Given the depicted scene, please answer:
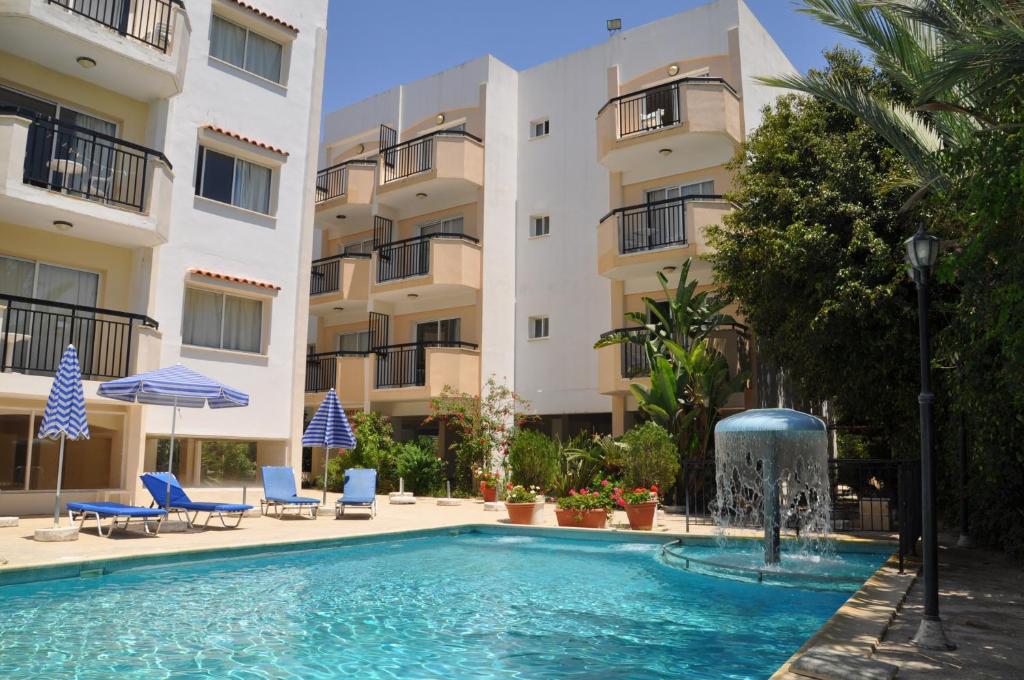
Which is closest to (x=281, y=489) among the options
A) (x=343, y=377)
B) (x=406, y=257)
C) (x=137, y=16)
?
(x=343, y=377)

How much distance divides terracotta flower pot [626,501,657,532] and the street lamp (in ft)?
25.8

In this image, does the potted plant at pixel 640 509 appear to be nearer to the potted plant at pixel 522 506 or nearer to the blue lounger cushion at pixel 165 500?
the potted plant at pixel 522 506

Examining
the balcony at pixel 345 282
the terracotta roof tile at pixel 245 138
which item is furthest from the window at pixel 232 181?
the balcony at pixel 345 282

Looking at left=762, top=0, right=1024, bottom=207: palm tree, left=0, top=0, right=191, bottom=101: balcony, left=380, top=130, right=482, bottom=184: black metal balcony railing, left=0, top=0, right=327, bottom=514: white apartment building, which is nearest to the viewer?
left=762, top=0, right=1024, bottom=207: palm tree

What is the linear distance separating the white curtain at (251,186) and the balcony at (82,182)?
2.37m

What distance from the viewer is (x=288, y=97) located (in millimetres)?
19938

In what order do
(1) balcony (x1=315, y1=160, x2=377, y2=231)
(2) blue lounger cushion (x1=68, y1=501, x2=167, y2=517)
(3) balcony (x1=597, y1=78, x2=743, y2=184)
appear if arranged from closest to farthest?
(2) blue lounger cushion (x1=68, y1=501, x2=167, y2=517) → (3) balcony (x1=597, y1=78, x2=743, y2=184) → (1) balcony (x1=315, y1=160, x2=377, y2=231)

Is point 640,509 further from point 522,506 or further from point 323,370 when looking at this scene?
point 323,370

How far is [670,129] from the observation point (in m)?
21.4

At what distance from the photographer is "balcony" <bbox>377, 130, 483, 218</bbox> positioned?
24.9 meters

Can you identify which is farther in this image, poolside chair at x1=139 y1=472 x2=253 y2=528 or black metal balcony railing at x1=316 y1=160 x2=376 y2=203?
black metal balcony railing at x1=316 y1=160 x2=376 y2=203

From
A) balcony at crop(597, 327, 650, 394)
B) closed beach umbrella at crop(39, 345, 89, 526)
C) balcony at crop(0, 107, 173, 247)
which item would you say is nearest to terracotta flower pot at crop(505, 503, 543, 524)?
balcony at crop(597, 327, 650, 394)

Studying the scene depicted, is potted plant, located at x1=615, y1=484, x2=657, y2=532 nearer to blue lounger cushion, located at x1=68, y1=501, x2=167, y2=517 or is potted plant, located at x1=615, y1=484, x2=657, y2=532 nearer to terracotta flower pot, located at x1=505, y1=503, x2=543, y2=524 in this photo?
terracotta flower pot, located at x1=505, y1=503, x2=543, y2=524

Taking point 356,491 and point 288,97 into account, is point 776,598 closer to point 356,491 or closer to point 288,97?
point 356,491
